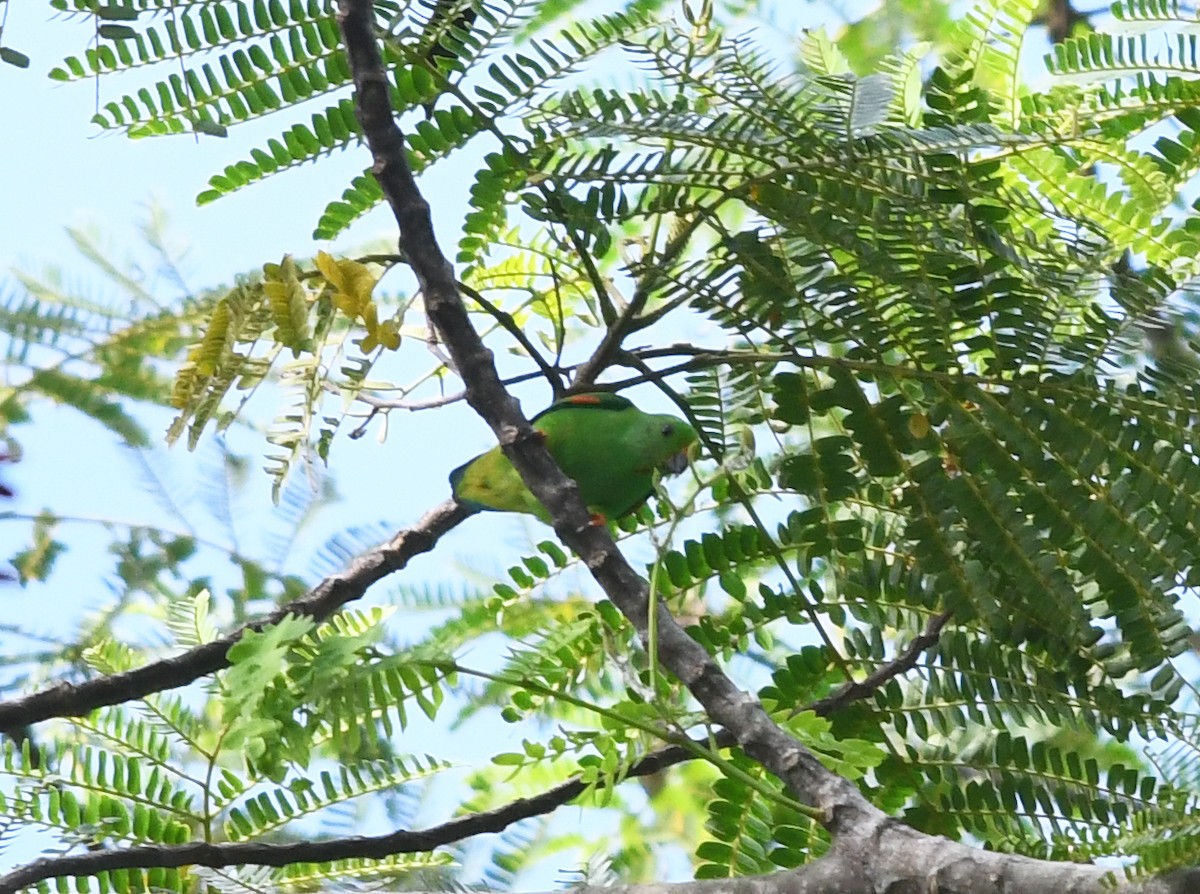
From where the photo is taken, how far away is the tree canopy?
0.73 meters

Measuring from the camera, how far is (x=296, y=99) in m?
0.97

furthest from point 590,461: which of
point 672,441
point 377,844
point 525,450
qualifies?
point 377,844

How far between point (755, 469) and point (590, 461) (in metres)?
0.14

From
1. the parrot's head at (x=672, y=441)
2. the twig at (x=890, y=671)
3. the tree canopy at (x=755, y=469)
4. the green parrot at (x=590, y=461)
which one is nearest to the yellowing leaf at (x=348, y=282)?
the tree canopy at (x=755, y=469)

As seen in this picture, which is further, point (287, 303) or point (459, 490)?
point (459, 490)

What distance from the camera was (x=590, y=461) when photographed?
3.29ft

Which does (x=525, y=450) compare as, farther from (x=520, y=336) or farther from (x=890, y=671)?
(x=890, y=671)

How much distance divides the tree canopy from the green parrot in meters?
0.03

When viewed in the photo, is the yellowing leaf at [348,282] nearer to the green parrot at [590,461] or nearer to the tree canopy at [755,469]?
the tree canopy at [755,469]

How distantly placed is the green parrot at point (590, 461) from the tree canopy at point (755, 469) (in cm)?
3

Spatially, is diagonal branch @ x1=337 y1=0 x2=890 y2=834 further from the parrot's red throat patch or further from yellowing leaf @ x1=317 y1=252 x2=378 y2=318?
the parrot's red throat patch

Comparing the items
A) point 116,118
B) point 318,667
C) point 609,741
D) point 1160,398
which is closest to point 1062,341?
point 1160,398

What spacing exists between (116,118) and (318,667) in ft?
1.68

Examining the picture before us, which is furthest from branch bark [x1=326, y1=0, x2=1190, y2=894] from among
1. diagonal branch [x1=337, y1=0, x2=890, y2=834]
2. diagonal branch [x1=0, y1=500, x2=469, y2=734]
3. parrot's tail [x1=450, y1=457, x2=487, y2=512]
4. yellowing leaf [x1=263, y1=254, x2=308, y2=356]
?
diagonal branch [x1=0, y1=500, x2=469, y2=734]
